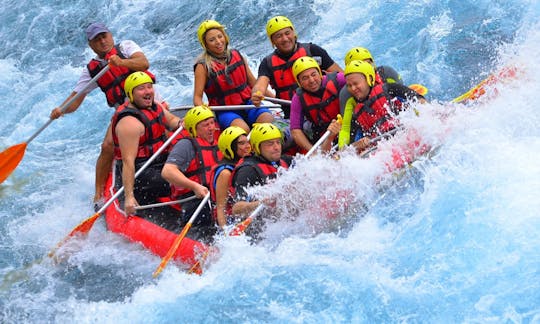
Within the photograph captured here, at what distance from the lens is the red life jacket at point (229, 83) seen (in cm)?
729

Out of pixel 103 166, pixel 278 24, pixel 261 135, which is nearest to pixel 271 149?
pixel 261 135

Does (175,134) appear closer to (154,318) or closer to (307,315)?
(154,318)

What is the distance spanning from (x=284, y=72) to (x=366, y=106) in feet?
4.05

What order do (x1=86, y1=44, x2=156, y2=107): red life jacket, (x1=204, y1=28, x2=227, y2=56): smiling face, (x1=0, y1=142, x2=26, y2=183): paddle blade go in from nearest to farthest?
1. (x1=204, y1=28, x2=227, y2=56): smiling face
2. (x1=86, y1=44, x2=156, y2=107): red life jacket
3. (x1=0, y1=142, x2=26, y2=183): paddle blade

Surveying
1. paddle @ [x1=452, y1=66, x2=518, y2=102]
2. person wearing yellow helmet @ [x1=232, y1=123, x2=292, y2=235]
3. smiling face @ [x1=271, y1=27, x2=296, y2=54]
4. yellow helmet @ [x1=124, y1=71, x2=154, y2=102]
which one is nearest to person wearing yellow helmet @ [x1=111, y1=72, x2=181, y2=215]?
yellow helmet @ [x1=124, y1=71, x2=154, y2=102]

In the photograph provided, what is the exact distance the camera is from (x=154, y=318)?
18.2 feet

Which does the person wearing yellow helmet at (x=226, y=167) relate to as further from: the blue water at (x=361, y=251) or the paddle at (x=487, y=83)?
the paddle at (x=487, y=83)

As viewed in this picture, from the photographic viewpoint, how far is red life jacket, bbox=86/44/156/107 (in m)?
7.57

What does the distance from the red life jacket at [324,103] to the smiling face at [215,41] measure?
34.4 inches

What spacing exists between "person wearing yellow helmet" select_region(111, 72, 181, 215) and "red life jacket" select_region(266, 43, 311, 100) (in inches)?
37.1

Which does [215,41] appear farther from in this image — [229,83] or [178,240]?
[178,240]

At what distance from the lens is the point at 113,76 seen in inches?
299

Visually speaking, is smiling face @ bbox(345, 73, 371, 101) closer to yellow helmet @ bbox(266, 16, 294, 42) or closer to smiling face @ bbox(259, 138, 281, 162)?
smiling face @ bbox(259, 138, 281, 162)

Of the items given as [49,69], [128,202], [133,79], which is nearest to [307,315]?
[128,202]
